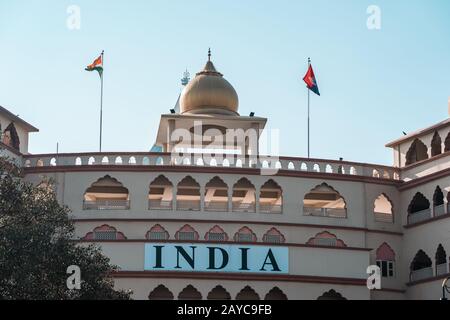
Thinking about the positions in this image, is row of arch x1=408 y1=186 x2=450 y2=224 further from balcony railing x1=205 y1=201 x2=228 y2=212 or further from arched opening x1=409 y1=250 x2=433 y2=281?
balcony railing x1=205 y1=201 x2=228 y2=212

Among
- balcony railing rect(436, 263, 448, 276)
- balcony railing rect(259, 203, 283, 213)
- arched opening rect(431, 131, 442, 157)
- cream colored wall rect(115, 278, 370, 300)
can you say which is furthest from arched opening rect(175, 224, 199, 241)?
arched opening rect(431, 131, 442, 157)

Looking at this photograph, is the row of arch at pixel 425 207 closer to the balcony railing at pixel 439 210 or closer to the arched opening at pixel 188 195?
the balcony railing at pixel 439 210

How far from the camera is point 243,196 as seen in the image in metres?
50.0

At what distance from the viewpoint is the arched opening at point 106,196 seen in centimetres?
4632

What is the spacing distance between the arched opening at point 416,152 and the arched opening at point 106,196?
14215mm

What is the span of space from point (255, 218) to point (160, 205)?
4.43 metres

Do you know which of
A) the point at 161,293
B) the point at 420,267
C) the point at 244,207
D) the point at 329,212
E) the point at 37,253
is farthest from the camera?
the point at 420,267

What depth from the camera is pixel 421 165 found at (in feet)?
160

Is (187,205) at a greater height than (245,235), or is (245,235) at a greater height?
(187,205)

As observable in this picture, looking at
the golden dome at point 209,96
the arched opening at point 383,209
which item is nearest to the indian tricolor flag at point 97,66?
the golden dome at point 209,96

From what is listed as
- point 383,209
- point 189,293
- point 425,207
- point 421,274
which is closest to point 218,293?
point 189,293

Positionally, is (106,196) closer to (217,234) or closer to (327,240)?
(217,234)

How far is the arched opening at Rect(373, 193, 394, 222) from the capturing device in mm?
48938

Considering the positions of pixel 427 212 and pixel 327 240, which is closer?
pixel 327 240
